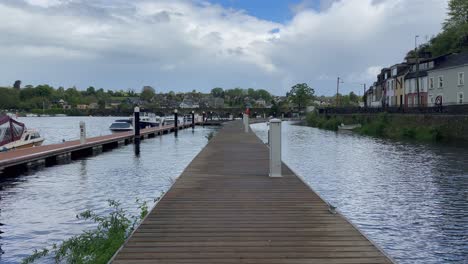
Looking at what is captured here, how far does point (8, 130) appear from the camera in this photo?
3036cm

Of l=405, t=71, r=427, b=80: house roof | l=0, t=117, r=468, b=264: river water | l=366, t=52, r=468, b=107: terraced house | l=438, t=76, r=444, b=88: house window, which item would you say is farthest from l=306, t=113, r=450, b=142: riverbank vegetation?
l=0, t=117, r=468, b=264: river water

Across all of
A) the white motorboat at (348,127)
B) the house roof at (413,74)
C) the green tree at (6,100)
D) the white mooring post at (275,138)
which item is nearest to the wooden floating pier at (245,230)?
the white mooring post at (275,138)

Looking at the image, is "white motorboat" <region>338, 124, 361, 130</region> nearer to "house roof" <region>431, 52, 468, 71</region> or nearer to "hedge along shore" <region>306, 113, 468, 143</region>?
"hedge along shore" <region>306, 113, 468, 143</region>

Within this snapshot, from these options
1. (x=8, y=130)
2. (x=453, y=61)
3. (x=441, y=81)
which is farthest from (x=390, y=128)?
(x=8, y=130)

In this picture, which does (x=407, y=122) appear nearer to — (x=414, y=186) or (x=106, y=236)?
(x=414, y=186)

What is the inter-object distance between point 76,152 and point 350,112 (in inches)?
2482

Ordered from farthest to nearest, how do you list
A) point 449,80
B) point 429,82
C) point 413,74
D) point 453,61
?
point 413,74, point 429,82, point 453,61, point 449,80

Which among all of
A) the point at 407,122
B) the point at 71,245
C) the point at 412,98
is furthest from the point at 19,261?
the point at 412,98

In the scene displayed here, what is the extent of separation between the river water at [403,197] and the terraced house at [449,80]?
1127 inches

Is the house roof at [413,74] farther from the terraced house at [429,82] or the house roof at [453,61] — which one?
the house roof at [453,61]

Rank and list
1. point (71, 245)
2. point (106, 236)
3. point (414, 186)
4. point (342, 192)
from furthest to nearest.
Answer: point (414, 186)
point (342, 192)
point (106, 236)
point (71, 245)

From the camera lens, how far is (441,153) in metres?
32.3

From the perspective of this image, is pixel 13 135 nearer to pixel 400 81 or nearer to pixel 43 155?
pixel 43 155

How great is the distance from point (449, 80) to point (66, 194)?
5352 cm
